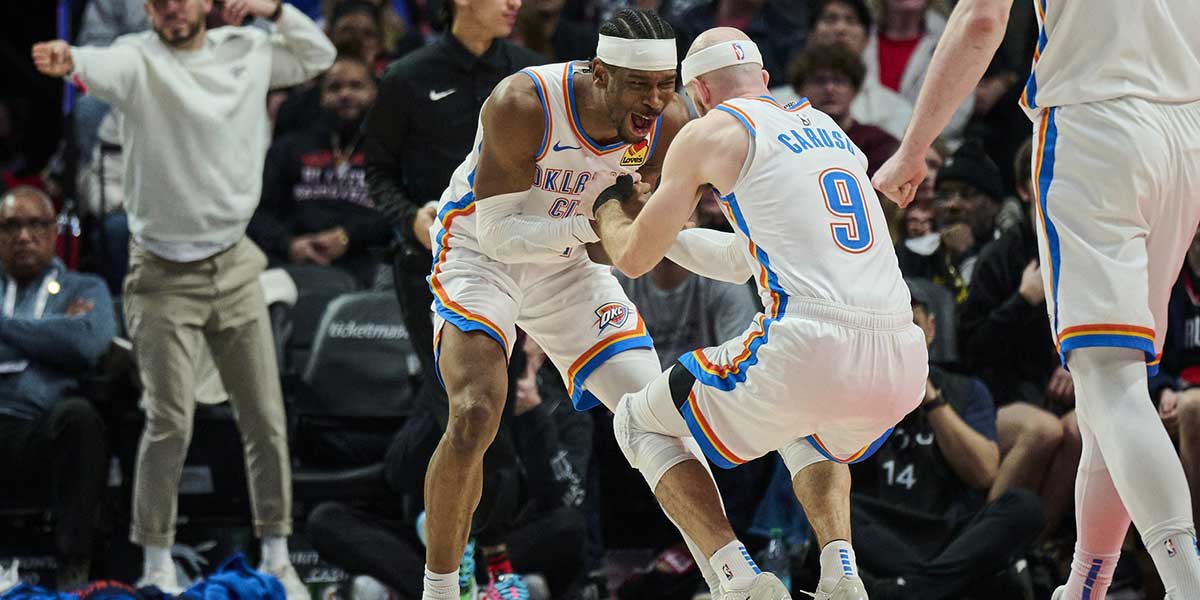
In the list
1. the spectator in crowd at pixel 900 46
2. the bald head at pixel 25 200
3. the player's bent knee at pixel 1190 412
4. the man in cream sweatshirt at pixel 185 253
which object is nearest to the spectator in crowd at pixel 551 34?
the spectator in crowd at pixel 900 46

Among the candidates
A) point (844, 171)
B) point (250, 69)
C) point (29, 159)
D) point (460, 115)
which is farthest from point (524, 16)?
point (844, 171)

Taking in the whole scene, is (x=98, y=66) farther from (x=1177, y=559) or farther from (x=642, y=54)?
(x=1177, y=559)

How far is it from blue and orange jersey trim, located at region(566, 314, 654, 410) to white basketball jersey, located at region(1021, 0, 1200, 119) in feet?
5.84

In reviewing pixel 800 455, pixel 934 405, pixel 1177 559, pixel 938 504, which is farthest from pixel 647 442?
pixel 938 504

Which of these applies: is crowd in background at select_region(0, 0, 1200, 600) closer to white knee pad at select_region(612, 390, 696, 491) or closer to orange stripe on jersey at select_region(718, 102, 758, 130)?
white knee pad at select_region(612, 390, 696, 491)

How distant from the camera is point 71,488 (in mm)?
7227

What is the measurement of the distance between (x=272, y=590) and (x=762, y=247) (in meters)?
2.77

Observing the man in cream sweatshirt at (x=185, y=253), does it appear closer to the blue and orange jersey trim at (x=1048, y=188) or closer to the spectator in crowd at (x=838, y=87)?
the spectator in crowd at (x=838, y=87)

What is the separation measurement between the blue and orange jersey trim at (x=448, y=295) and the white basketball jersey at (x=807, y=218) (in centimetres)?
104

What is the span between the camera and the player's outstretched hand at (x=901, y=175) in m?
4.42

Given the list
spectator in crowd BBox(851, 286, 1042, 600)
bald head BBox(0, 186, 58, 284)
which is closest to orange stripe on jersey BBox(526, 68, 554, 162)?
spectator in crowd BBox(851, 286, 1042, 600)

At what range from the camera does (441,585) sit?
5.18m

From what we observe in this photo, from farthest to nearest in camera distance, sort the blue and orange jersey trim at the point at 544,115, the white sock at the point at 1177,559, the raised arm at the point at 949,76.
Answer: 1. the blue and orange jersey trim at the point at 544,115
2. the raised arm at the point at 949,76
3. the white sock at the point at 1177,559

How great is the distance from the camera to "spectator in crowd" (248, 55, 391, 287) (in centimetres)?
873
